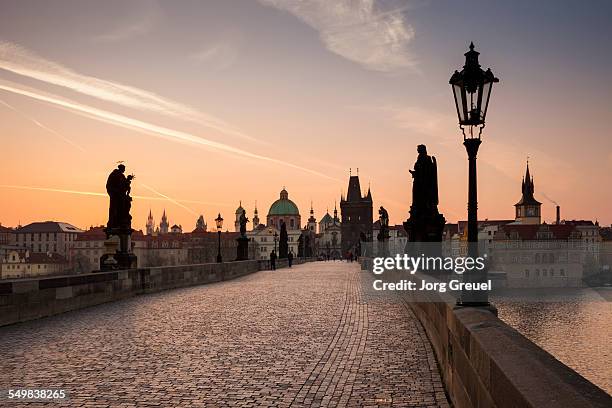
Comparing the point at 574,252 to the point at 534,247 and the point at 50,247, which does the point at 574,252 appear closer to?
the point at 534,247

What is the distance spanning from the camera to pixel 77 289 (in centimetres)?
1606

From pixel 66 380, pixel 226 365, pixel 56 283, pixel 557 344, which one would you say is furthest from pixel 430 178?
pixel 557 344

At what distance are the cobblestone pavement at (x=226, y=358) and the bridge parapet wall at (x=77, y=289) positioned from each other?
420 millimetres

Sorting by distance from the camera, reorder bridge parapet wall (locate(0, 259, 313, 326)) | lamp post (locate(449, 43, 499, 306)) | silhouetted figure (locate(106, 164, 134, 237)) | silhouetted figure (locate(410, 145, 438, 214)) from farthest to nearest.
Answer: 1. silhouetted figure (locate(106, 164, 134, 237))
2. silhouetted figure (locate(410, 145, 438, 214))
3. bridge parapet wall (locate(0, 259, 313, 326))
4. lamp post (locate(449, 43, 499, 306))

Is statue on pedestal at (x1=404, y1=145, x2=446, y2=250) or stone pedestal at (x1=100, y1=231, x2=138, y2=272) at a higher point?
statue on pedestal at (x1=404, y1=145, x2=446, y2=250)

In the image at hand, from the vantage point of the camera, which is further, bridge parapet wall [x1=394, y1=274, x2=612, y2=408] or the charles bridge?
the charles bridge

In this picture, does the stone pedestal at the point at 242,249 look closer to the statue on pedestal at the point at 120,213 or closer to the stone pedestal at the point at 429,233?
the statue on pedestal at the point at 120,213

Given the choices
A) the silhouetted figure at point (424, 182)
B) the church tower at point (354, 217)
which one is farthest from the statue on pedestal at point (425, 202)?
the church tower at point (354, 217)

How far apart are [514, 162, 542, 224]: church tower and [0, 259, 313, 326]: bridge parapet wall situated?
15811 cm

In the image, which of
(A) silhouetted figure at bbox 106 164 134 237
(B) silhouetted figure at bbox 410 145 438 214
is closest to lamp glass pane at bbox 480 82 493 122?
(B) silhouetted figure at bbox 410 145 438 214

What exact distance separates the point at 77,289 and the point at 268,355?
27.9 ft

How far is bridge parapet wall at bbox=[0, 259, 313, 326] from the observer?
12977 millimetres

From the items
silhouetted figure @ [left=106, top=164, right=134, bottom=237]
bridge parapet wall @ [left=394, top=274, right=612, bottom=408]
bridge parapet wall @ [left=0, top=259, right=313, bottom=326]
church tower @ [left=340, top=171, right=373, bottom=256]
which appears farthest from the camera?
church tower @ [left=340, top=171, right=373, bottom=256]

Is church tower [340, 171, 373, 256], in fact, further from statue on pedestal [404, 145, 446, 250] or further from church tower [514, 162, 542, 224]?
Answer: statue on pedestal [404, 145, 446, 250]
